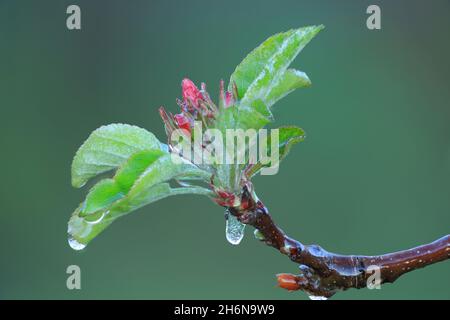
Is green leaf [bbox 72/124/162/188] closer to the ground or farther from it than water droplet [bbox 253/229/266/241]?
farther from it

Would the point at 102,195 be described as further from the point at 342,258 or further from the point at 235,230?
the point at 342,258

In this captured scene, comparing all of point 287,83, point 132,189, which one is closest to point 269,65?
point 287,83

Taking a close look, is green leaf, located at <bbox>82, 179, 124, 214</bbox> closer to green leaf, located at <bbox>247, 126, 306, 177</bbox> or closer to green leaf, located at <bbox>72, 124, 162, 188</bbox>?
green leaf, located at <bbox>72, 124, 162, 188</bbox>

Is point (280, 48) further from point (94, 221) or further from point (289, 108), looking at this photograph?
point (289, 108)

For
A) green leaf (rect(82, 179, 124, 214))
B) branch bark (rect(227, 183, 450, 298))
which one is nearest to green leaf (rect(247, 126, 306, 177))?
branch bark (rect(227, 183, 450, 298))

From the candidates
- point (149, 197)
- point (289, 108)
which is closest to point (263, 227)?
point (149, 197)
